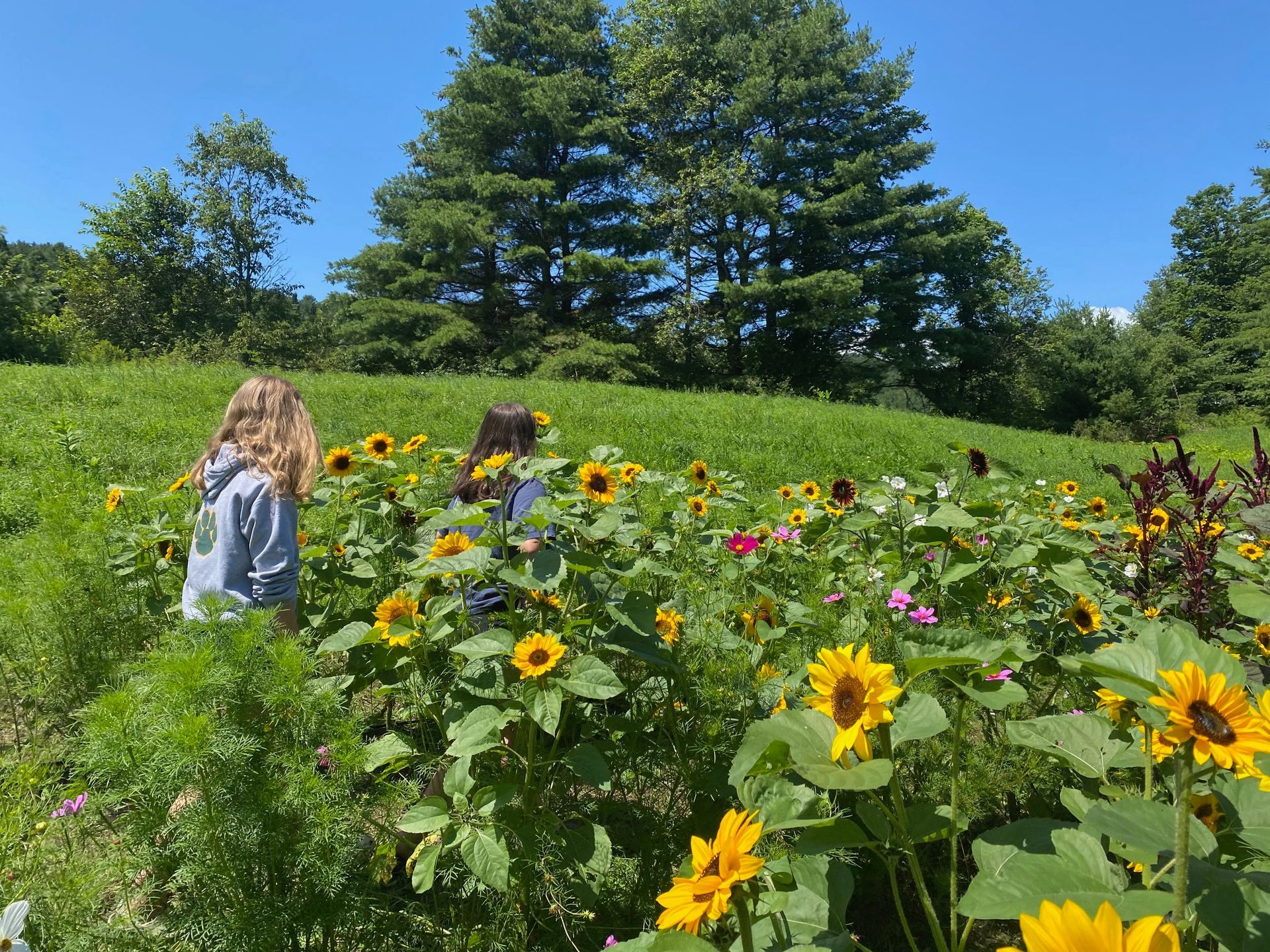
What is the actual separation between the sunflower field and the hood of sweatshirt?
0.57ft

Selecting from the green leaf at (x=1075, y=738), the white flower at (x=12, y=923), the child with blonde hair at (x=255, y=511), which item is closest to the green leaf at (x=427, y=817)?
the white flower at (x=12, y=923)

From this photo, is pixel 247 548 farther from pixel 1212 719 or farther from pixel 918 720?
pixel 1212 719

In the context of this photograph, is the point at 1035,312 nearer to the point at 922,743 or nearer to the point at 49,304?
the point at 922,743

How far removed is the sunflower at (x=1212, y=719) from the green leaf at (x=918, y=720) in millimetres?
312

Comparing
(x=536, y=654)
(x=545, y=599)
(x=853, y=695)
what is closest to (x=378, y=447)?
(x=545, y=599)

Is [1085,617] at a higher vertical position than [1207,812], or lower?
higher

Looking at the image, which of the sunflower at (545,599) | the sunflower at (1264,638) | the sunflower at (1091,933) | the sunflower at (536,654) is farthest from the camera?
the sunflower at (1264,638)

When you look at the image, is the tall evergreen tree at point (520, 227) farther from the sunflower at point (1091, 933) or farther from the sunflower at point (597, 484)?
the sunflower at point (1091, 933)

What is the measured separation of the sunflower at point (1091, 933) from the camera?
487 mm

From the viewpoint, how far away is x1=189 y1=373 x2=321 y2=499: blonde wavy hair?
Result: 2312 millimetres

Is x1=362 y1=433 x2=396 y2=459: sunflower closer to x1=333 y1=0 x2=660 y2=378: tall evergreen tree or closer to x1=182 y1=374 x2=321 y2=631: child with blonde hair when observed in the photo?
x1=182 y1=374 x2=321 y2=631: child with blonde hair

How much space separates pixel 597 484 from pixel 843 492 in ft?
3.12

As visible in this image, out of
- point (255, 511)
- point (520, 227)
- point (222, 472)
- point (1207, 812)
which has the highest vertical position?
point (520, 227)

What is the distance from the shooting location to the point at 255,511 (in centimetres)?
218
